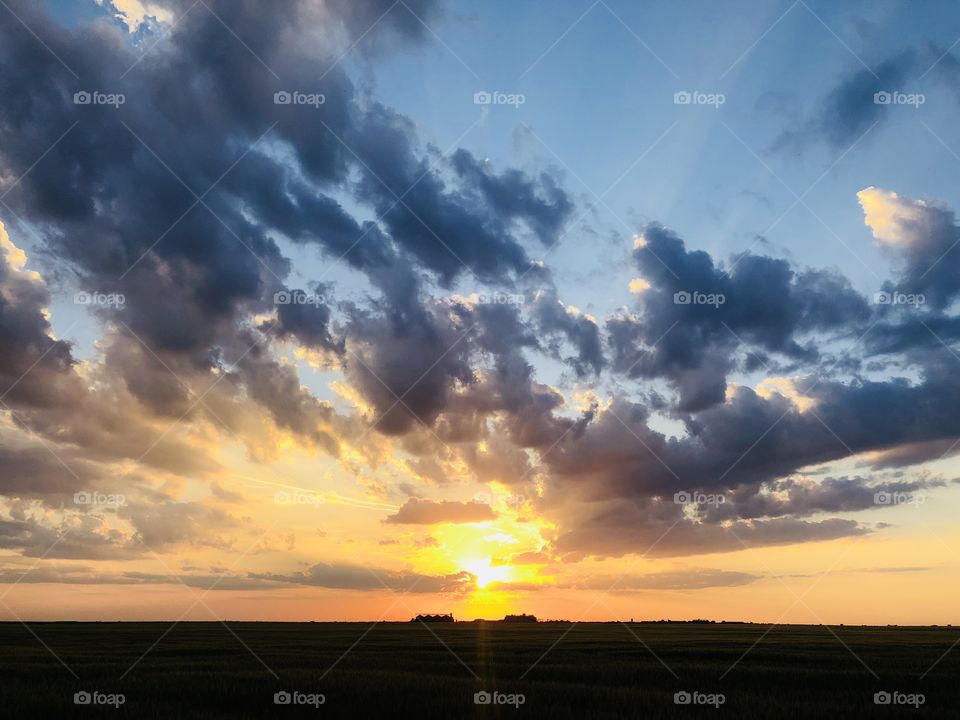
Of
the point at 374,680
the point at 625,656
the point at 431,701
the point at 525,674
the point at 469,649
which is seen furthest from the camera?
the point at 469,649

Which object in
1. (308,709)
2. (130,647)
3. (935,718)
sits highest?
(130,647)

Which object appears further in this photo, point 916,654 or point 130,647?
point 130,647

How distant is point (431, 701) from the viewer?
18406 millimetres

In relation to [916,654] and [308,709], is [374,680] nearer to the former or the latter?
[308,709]

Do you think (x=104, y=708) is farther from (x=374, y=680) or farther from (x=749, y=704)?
(x=749, y=704)

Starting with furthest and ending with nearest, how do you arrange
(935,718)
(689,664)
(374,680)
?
(689,664)
(374,680)
(935,718)

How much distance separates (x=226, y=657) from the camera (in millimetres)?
31891

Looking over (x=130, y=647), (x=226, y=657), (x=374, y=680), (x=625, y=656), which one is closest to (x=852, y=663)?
(x=625, y=656)

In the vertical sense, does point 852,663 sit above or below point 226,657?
below

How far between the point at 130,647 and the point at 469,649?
65.7ft

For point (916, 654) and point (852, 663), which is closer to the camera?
point (852, 663)

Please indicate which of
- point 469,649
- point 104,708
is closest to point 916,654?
point 469,649

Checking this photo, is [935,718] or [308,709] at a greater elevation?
[308,709]

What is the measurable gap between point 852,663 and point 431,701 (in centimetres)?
2298
